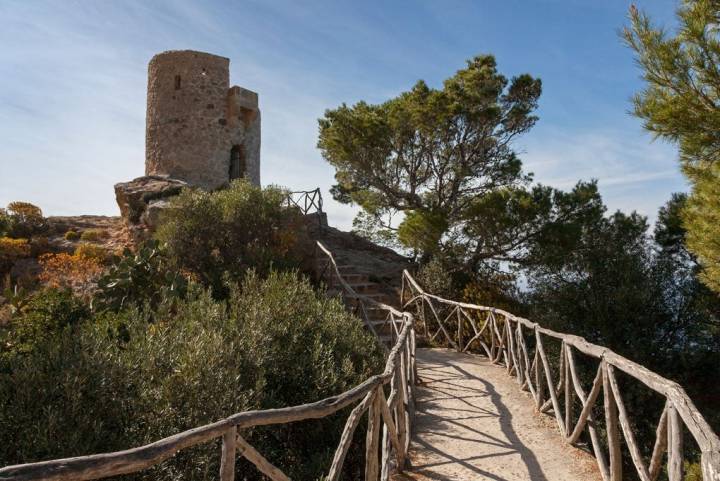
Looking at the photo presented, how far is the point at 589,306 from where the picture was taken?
32.7 feet

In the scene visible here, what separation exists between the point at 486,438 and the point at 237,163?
609 inches

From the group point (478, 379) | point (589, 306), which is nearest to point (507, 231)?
point (589, 306)

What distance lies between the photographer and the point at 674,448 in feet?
9.16

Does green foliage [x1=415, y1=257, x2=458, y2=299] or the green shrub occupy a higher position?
the green shrub

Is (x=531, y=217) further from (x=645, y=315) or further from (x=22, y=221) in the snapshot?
(x=22, y=221)

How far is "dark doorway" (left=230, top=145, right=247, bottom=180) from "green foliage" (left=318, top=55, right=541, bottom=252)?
3.87 meters

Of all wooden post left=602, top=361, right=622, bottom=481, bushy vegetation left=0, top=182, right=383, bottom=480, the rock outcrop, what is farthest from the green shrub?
wooden post left=602, top=361, right=622, bottom=481

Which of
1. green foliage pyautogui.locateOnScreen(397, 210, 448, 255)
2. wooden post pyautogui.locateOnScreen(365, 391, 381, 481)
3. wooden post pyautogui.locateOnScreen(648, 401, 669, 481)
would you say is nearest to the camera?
wooden post pyautogui.locateOnScreen(648, 401, 669, 481)

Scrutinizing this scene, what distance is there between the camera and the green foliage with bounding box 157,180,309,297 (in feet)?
37.2

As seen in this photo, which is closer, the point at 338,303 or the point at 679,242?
the point at 338,303

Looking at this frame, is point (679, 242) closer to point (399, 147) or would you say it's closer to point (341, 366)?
point (399, 147)

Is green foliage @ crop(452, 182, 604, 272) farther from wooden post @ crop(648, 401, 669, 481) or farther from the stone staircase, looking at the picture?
wooden post @ crop(648, 401, 669, 481)

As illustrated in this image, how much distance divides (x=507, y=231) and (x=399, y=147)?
410cm

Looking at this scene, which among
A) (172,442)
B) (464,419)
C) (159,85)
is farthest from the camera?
(159,85)
